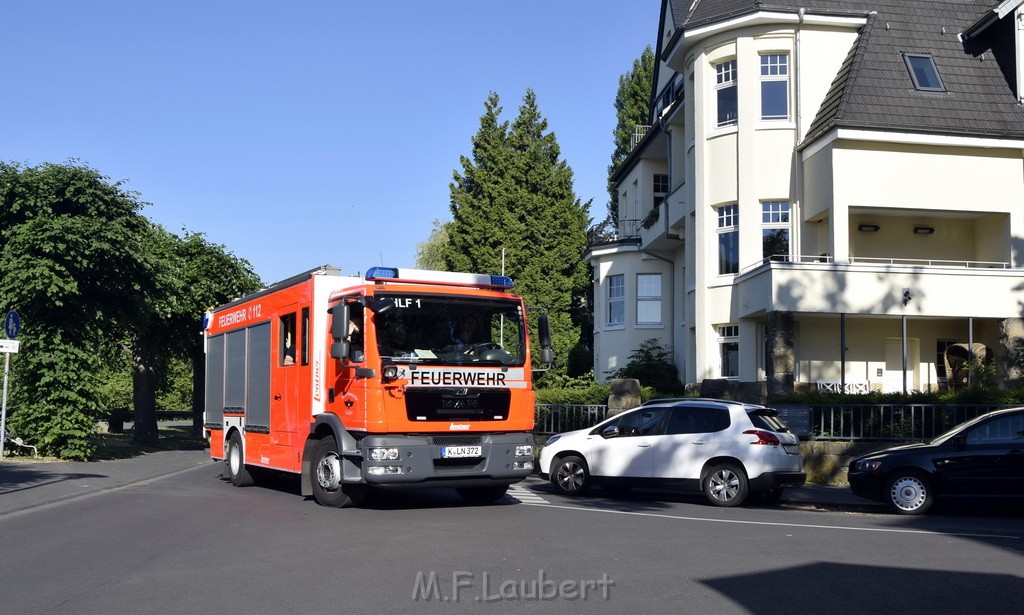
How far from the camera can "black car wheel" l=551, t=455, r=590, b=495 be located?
53.7ft

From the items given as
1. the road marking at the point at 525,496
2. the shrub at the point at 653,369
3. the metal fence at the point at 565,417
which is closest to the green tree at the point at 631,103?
the shrub at the point at 653,369

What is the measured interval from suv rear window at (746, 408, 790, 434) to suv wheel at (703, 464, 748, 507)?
2.40 ft

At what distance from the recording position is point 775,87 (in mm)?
25562

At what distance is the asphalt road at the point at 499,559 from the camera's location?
7.48m

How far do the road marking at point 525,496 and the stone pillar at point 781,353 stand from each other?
24.5ft

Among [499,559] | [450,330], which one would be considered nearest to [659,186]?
[450,330]

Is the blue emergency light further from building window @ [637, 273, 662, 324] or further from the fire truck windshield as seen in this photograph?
building window @ [637, 273, 662, 324]

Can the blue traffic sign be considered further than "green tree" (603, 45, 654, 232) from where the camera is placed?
No

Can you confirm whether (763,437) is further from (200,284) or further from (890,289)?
(200,284)

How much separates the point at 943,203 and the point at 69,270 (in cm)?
2031

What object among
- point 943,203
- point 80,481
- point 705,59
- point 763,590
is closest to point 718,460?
point 763,590

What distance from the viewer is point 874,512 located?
46.8 ft

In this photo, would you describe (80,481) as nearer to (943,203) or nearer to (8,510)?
(8,510)

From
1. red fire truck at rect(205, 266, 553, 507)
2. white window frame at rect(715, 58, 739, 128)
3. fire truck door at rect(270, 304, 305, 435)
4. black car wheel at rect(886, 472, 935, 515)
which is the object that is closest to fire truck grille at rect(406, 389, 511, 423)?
red fire truck at rect(205, 266, 553, 507)
